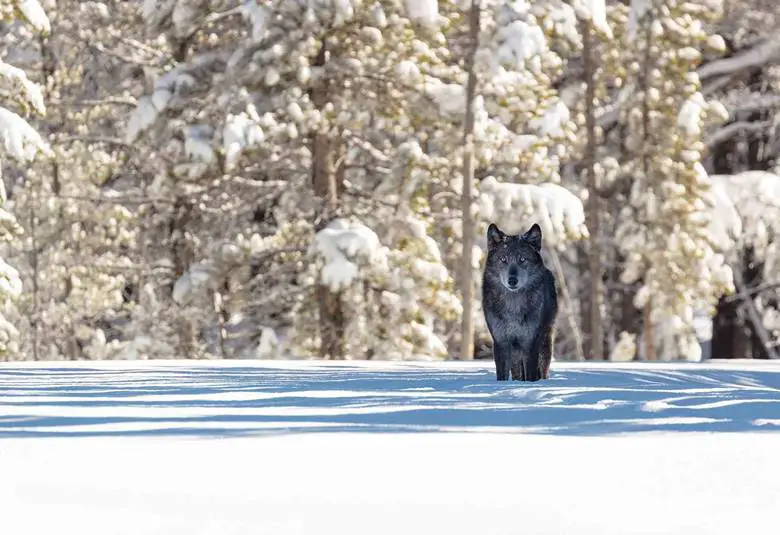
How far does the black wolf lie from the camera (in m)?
8.91

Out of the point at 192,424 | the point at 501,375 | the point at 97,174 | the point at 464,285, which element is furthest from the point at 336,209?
the point at 192,424

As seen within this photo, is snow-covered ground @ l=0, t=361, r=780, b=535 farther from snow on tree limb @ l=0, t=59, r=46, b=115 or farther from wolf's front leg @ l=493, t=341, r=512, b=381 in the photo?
snow on tree limb @ l=0, t=59, r=46, b=115

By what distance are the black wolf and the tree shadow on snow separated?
0.23 m

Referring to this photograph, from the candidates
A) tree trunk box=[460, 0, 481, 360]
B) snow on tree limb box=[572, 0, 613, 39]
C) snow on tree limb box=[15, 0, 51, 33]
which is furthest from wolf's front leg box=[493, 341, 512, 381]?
snow on tree limb box=[572, 0, 613, 39]

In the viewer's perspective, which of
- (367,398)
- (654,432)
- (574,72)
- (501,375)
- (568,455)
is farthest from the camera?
(574,72)

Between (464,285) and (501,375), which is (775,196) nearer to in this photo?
(464,285)

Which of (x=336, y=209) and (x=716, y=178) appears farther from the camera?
(x=716, y=178)

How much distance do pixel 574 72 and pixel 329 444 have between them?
27.4 meters

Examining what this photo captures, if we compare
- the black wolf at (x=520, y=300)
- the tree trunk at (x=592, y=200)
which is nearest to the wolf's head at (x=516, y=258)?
the black wolf at (x=520, y=300)

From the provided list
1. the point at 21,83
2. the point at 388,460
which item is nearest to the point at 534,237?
the point at 388,460

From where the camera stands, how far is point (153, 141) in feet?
80.5

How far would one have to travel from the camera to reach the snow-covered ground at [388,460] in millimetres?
4637

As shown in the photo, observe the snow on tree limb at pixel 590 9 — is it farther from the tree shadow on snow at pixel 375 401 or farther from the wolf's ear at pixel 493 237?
the wolf's ear at pixel 493 237

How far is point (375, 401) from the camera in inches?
328
